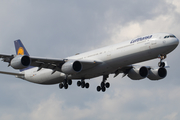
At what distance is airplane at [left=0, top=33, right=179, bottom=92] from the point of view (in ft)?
154

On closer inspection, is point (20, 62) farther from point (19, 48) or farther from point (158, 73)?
point (158, 73)

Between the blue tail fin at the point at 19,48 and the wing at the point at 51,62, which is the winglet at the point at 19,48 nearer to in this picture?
the blue tail fin at the point at 19,48

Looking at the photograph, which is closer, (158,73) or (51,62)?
(51,62)

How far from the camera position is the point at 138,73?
57406mm

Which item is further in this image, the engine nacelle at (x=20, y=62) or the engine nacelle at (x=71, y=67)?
the engine nacelle at (x=71, y=67)

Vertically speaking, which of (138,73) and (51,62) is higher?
(51,62)

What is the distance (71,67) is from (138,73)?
13132 millimetres

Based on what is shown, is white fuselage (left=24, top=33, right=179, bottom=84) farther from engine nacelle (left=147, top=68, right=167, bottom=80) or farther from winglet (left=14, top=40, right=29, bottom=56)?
winglet (left=14, top=40, right=29, bottom=56)

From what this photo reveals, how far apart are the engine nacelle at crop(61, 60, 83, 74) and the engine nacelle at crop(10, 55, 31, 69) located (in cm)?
507

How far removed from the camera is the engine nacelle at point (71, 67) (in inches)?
1948

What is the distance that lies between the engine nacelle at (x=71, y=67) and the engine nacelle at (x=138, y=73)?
36.2 ft

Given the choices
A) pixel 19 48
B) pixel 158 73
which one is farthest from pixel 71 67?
pixel 19 48

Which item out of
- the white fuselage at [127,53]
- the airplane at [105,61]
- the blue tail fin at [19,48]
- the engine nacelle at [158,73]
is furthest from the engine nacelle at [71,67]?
the blue tail fin at [19,48]

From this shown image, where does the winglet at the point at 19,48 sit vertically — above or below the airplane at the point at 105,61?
above
